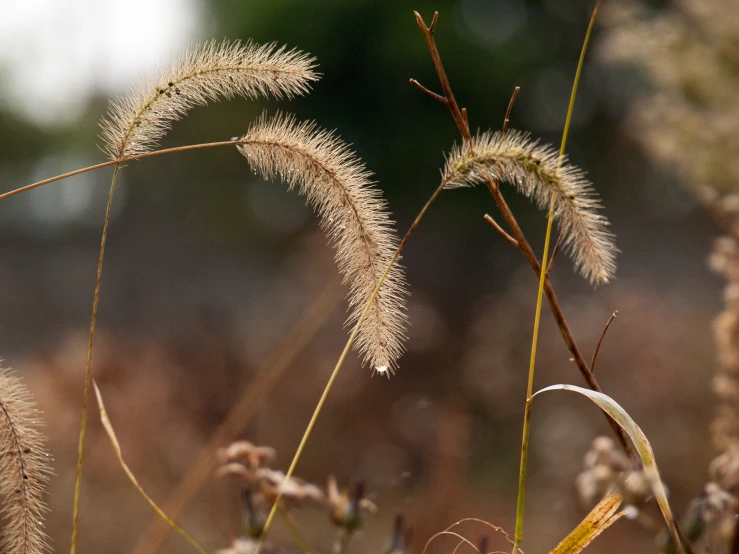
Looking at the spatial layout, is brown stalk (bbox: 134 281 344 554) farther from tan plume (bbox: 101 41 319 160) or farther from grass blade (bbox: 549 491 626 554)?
grass blade (bbox: 549 491 626 554)

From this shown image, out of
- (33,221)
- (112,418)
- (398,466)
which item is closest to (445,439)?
(398,466)

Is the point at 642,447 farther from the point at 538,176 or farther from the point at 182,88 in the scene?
the point at 182,88

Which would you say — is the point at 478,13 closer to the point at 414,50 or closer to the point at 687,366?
the point at 414,50

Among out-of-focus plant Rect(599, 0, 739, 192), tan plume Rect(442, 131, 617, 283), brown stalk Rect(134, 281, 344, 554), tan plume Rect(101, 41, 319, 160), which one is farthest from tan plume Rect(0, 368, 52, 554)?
out-of-focus plant Rect(599, 0, 739, 192)

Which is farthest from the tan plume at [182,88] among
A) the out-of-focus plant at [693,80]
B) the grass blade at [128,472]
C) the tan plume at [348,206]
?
the out-of-focus plant at [693,80]

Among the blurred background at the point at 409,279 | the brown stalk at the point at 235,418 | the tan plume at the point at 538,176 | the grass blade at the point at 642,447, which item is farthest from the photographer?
the blurred background at the point at 409,279

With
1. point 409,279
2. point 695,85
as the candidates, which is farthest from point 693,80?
point 409,279

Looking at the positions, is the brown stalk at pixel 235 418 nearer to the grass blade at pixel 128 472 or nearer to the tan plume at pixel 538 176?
Answer: the grass blade at pixel 128 472
